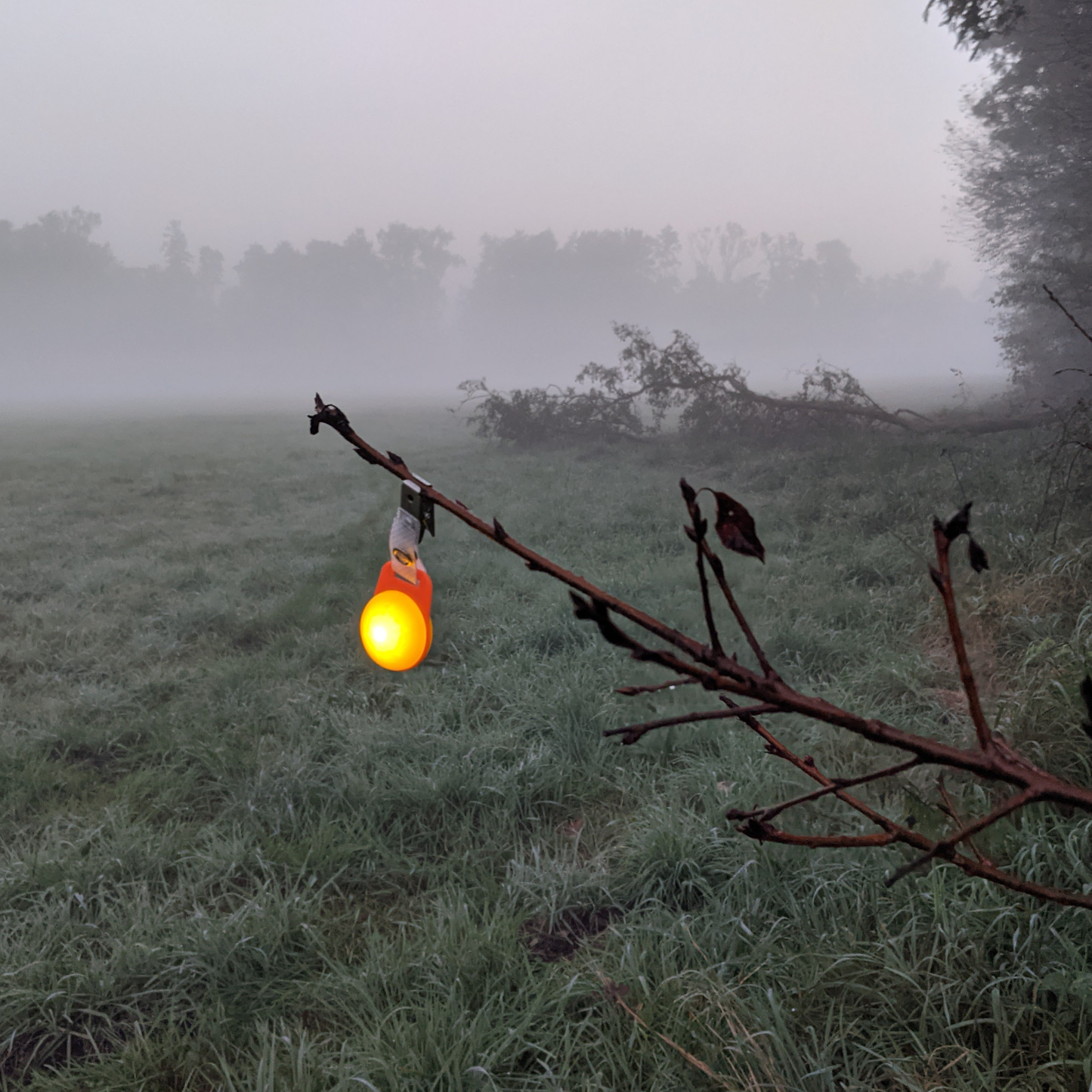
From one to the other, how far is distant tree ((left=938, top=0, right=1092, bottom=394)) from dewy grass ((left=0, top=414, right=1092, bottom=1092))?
8.20 m

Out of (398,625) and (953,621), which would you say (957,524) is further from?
(398,625)

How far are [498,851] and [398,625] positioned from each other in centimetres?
233

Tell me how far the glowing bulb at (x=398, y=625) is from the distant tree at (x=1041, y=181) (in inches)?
474

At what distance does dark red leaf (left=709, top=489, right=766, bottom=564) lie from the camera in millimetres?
489

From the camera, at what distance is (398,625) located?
46.9 inches

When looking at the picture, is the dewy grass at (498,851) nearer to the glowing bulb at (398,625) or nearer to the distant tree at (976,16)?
the glowing bulb at (398,625)

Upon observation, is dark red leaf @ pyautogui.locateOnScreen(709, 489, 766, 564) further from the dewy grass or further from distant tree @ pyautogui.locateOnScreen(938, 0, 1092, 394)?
distant tree @ pyautogui.locateOnScreen(938, 0, 1092, 394)

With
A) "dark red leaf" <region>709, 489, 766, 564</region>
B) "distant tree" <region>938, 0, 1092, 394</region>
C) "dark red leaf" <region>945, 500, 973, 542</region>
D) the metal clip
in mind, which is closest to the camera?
"dark red leaf" <region>945, 500, 973, 542</region>

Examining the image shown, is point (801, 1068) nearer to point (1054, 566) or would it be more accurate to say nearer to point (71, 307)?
point (1054, 566)

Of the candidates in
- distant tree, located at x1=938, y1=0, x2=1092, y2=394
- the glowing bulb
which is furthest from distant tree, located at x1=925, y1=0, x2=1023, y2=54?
the glowing bulb

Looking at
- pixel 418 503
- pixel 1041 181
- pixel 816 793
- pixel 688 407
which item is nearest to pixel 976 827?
pixel 816 793

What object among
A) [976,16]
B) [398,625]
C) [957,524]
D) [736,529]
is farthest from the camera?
[976,16]

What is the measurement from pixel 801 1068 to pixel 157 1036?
6.59ft

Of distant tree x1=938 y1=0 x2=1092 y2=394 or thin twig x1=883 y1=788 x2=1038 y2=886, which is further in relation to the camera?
distant tree x1=938 y1=0 x2=1092 y2=394
